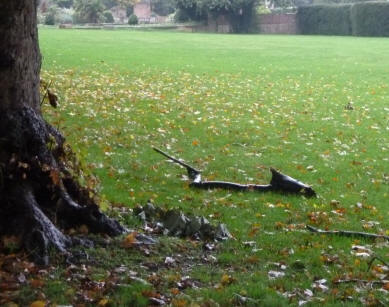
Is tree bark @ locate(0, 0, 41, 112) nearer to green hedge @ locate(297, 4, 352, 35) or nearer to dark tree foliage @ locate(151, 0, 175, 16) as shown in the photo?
green hedge @ locate(297, 4, 352, 35)

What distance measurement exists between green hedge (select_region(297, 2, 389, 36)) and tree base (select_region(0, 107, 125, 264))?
166 feet

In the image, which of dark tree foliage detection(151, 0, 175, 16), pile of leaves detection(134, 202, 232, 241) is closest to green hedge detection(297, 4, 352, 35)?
dark tree foliage detection(151, 0, 175, 16)

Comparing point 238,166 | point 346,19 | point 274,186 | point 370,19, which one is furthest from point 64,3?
point 274,186

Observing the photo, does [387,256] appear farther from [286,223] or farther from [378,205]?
[378,205]

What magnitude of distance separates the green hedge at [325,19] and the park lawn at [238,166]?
3214 cm

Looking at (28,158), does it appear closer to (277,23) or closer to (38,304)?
(38,304)

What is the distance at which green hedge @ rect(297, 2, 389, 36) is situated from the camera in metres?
54.1

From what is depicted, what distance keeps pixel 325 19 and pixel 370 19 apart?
438cm

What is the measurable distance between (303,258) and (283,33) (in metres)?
55.3

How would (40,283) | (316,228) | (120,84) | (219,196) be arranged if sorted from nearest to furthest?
(40,283) < (316,228) < (219,196) < (120,84)

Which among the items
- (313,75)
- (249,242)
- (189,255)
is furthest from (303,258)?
(313,75)

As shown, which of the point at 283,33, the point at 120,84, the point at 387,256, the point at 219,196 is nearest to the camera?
Answer: the point at 387,256

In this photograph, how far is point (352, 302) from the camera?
17.8ft

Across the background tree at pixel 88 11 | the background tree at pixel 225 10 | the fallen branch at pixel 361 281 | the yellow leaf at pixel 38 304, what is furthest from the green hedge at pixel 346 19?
the yellow leaf at pixel 38 304
